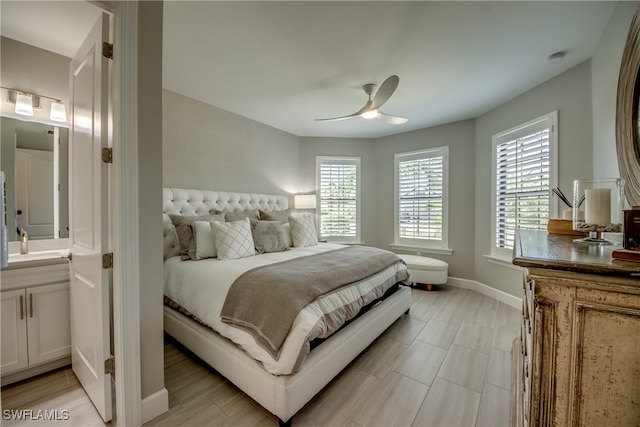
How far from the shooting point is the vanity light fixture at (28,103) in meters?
2.05

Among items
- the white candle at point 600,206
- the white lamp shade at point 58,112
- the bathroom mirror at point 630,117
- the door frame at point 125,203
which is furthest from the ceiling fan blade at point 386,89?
the white lamp shade at point 58,112

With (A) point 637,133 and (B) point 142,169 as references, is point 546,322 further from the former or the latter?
(B) point 142,169

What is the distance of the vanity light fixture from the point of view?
2.05 metres

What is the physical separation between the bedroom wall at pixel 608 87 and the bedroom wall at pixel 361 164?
303 centimetres

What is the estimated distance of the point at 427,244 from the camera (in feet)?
14.5

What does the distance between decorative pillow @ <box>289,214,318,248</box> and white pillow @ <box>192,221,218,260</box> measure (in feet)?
3.71

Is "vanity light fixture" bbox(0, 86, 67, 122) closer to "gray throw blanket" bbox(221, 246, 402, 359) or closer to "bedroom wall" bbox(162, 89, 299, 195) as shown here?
"bedroom wall" bbox(162, 89, 299, 195)

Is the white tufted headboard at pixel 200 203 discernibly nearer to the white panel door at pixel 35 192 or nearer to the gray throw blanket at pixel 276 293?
the white panel door at pixel 35 192

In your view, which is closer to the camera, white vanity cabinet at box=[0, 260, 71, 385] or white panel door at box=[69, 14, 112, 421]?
white panel door at box=[69, 14, 112, 421]

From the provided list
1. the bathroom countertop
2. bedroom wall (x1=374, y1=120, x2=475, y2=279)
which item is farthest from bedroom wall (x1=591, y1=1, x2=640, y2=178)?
the bathroom countertop

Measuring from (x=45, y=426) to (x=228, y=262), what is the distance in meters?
1.38

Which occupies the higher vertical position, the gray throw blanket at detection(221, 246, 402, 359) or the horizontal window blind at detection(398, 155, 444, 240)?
the horizontal window blind at detection(398, 155, 444, 240)

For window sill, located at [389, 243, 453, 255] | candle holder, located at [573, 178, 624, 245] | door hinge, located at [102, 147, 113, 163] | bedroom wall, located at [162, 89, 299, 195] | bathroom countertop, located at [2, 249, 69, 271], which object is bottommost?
window sill, located at [389, 243, 453, 255]

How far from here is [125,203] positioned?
1348mm
